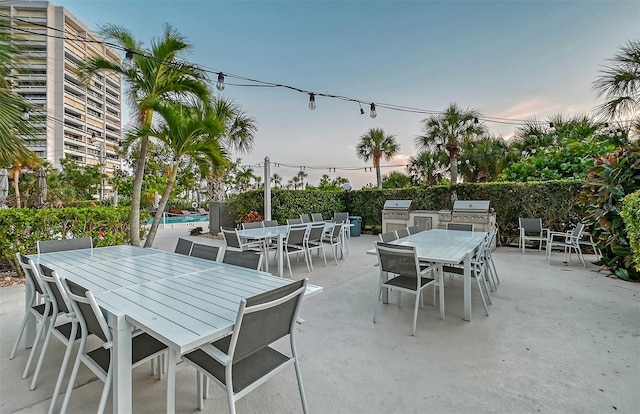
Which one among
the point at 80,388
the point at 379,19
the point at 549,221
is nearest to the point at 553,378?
the point at 80,388

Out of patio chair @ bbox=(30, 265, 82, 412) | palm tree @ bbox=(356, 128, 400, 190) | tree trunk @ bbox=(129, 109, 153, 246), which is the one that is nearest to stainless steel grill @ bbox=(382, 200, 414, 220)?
palm tree @ bbox=(356, 128, 400, 190)

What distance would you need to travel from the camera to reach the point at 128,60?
15.1ft

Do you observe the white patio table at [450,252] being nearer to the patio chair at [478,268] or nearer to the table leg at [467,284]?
the table leg at [467,284]

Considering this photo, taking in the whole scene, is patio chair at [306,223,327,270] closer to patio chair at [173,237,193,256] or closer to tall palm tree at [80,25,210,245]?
patio chair at [173,237,193,256]

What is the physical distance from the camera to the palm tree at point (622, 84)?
4.39 metres

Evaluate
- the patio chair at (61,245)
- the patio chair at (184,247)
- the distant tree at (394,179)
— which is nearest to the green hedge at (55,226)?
the patio chair at (61,245)

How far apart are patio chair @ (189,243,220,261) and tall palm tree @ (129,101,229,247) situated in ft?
10.2

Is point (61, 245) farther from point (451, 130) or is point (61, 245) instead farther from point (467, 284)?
point (451, 130)

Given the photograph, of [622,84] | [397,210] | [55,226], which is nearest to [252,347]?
[55,226]

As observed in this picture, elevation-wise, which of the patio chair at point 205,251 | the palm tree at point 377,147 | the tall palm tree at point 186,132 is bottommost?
the patio chair at point 205,251

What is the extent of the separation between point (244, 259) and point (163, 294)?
72 cm

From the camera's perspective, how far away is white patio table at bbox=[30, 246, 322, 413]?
3.92 ft

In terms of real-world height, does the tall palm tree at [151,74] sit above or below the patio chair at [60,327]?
above

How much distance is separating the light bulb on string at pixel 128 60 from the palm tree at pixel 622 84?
780cm
